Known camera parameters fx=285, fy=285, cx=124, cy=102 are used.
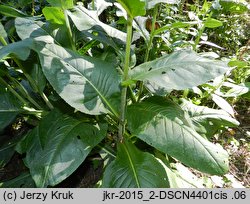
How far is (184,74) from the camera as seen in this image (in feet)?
4.66

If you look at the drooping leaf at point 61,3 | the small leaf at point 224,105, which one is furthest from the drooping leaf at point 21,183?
the small leaf at point 224,105

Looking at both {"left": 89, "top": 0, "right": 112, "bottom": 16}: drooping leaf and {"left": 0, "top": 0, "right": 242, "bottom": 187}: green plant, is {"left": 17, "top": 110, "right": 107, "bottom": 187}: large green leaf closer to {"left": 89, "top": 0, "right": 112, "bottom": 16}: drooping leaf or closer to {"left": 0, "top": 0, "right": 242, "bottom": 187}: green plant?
{"left": 0, "top": 0, "right": 242, "bottom": 187}: green plant

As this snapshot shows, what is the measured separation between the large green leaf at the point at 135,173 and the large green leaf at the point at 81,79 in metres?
0.27

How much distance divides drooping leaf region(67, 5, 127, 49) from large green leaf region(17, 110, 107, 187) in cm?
53

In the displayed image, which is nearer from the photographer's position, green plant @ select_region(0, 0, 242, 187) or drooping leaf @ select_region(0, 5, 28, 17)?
green plant @ select_region(0, 0, 242, 187)

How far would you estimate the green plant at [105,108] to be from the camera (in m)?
1.38

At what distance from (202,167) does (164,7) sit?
2.75 metres

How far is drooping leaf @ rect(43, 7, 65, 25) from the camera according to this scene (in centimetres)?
160

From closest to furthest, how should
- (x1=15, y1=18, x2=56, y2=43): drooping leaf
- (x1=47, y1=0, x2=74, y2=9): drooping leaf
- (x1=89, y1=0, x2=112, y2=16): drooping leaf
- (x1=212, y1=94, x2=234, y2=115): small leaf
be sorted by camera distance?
(x1=47, y1=0, x2=74, y2=9): drooping leaf, (x1=15, y1=18, x2=56, y2=43): drooping leaf, (x1=212, y1=94, x2=234, y2=115): small leaf, (x1=89, y1=0, x2=112, y2=16): drooping leaf

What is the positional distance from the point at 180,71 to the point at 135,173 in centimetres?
58

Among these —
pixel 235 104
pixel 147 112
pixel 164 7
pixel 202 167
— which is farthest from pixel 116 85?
pixel 164 7

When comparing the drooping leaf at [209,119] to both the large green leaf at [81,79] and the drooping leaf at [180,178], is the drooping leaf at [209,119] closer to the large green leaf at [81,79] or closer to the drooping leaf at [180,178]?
the drooping leaf at [180,178]

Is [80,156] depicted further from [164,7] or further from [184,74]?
[164,7]

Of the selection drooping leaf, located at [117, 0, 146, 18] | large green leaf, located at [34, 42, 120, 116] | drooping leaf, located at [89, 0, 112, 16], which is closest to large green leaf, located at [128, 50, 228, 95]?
large green leaf, located at [34, 42, 120, 116]
